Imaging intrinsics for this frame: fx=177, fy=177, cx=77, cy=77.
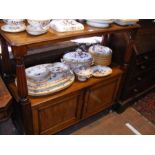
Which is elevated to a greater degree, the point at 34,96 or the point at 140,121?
the point at 34,96

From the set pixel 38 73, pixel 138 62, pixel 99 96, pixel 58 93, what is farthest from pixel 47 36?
pixel 138 62

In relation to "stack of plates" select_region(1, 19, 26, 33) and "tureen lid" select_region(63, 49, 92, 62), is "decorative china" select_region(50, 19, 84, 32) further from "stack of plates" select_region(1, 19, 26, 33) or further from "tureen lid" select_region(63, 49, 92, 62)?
"tureen lid" select_region(63, 49, 92, 62)

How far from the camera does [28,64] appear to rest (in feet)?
4.41

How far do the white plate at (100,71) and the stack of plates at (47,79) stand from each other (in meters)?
0.21

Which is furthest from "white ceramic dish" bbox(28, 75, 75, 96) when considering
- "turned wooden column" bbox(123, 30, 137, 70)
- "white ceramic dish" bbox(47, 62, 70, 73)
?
"turned wooden column" bbox(123, 30, 137, 70)

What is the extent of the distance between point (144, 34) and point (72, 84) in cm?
90

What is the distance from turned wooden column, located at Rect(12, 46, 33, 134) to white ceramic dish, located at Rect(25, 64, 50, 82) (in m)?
0.16

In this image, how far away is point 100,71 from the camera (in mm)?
1466

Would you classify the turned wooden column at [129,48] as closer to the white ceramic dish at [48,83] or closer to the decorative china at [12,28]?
the white ceramic dish at [48,83]

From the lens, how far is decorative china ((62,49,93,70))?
4.61 ft

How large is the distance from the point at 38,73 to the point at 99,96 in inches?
23.1

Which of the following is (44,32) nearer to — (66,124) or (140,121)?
(66,124)
